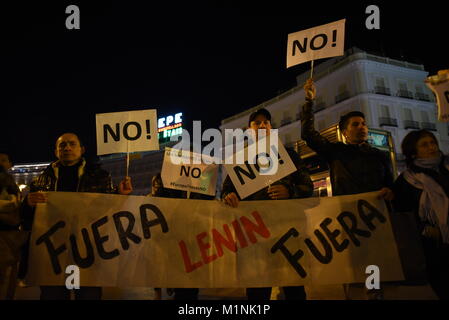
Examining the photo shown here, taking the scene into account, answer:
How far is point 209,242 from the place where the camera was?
3219 mm

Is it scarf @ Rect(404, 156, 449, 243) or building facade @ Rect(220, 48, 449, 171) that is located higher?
building facade @ Rect(220, 48, 449, 171)

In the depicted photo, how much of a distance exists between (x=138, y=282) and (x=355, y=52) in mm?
32255

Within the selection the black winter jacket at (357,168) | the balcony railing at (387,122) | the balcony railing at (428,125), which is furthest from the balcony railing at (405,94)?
the black winter jacket at (357,168)

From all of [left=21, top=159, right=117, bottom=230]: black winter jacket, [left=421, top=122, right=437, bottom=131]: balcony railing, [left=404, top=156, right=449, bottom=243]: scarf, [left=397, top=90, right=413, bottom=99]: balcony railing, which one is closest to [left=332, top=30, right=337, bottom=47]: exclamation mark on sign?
[left=404, top=156, right=449, bottom=243]: scarf

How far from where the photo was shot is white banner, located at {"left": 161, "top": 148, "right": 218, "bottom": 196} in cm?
412

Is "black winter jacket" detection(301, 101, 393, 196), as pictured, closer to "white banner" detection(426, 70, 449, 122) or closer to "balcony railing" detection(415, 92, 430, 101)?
"white banner" detection(426, 70, 449, 122)

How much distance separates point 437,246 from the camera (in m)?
2.79

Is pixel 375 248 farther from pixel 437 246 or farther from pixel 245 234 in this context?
pixel 245 234

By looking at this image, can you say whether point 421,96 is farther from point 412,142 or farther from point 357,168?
point 357,168

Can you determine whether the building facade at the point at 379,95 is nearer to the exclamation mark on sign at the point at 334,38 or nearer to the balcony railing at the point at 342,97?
the balcony railing at the point at 342,97

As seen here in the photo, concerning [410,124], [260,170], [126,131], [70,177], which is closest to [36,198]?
[70,177]

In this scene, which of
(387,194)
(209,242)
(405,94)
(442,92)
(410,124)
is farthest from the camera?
(405,94)

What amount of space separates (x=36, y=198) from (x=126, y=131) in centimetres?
119

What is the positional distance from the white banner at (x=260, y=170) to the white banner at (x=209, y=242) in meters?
0.16
